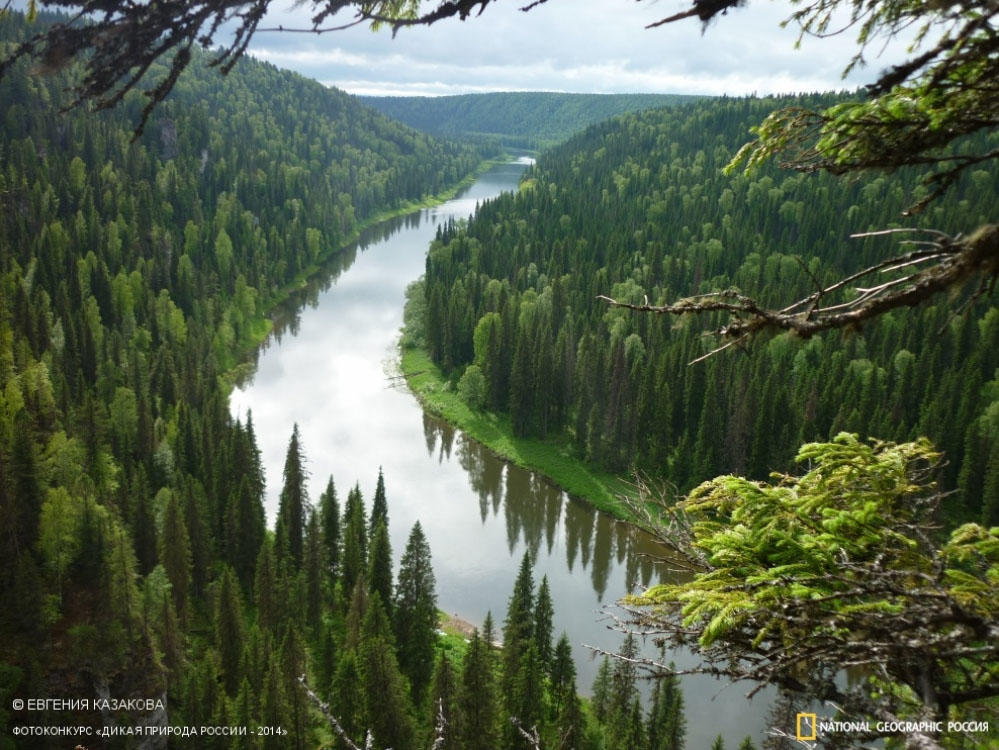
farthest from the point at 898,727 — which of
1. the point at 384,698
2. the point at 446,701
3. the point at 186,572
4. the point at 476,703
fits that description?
the point at 186,572

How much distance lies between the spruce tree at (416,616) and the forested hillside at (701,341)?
21657 millimetres

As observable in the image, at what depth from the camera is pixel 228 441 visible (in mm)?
56000

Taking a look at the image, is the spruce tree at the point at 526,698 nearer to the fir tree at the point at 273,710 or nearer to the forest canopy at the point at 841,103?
the fir tree at the point at 273,710

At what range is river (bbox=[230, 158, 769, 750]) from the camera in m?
43.4

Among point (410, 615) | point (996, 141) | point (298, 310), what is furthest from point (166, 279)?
point (996, 141)

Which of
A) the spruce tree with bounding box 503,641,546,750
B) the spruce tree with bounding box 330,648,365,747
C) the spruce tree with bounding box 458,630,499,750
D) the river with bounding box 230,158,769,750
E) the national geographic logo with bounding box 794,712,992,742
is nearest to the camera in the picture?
the national geographic logo with bounding box 794,712,992,742

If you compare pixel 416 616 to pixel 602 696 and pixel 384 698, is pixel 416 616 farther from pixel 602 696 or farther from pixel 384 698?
pixel 602 696

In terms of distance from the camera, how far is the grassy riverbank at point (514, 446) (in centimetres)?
6028

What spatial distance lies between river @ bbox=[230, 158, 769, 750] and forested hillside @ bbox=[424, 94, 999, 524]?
26.2 ft

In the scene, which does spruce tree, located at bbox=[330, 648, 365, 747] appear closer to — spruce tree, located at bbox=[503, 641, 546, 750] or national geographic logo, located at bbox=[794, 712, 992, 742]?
spruce tree, located at bbox=[503, 641, 546, 750]

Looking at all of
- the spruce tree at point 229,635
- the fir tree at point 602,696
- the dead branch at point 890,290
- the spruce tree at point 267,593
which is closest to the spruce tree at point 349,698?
the spruce tree at point 229,635

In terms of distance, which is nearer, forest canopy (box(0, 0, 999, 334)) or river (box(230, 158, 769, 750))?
forest canopy (box(0, 0, 999, 334))

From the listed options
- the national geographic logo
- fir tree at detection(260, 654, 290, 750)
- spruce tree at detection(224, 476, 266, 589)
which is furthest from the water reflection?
the national geographic logo

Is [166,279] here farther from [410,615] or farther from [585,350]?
[410,615]
